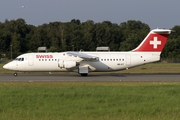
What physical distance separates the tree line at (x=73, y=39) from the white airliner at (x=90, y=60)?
5784 cm

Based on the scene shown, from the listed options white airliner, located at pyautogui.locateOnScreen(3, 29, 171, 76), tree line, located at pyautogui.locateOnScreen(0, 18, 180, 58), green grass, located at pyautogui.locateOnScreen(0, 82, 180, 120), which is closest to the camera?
green grass, located at pyautogui.locateOnScreen(0, 82, 180, 120)

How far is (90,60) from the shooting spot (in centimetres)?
3197

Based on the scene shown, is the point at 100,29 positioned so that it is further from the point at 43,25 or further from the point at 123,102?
the point at 123,102

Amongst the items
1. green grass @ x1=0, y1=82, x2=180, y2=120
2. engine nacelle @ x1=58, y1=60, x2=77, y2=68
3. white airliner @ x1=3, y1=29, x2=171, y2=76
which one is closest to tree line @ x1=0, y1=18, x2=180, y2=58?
white airliner @ x1=3, y1=29, x2=171, y2=76

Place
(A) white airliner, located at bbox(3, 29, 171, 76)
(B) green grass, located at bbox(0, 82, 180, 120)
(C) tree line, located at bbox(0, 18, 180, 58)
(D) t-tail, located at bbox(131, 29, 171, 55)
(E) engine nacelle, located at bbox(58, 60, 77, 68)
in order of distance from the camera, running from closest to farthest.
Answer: (B) green grass, located at bbox(0, 82, 180, 120), (E) engine nacelle, located at bbox(58, 60, 77, 68), (A) white airliner, located at bbox(3, 29, 171, 76), (D) t-tail, located at bbox(131, 29, 171, 55), (C) tree line, located at bbox(0, 18, 180, 58)

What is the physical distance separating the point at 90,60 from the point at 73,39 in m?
72.4

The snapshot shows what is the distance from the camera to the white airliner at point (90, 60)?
3188 centimetres

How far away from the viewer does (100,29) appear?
112812 mm

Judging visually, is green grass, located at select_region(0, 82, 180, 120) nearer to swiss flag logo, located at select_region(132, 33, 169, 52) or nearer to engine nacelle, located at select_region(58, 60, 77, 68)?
engine nacelle, located at select_region(58, 60, 77, 68)

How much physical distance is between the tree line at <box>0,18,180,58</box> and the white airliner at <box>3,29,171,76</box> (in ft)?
190

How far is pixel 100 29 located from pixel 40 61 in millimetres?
82871

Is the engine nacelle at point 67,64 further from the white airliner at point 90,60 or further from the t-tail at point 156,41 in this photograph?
the t-tail at point 156,41

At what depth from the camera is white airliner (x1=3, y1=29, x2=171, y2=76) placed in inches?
1255

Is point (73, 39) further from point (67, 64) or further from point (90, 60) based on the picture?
point (67, 64)
